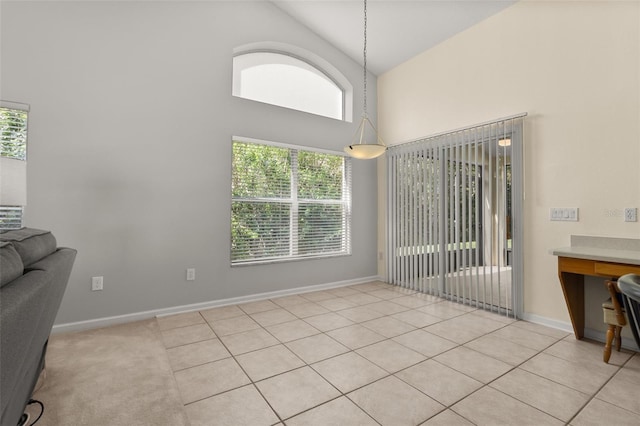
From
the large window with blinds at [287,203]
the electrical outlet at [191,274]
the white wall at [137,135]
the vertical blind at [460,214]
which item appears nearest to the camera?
the white wall at [137,135]

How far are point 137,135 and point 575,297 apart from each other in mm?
4337

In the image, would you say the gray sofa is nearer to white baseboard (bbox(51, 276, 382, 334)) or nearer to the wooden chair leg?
white baseboard (bbox(51, 276, 382, 334))

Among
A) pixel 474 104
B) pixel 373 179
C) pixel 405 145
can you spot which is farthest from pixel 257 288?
pixel 474 104

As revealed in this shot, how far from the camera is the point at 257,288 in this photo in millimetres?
3904

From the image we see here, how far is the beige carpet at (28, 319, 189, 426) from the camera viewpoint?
5.57 ft

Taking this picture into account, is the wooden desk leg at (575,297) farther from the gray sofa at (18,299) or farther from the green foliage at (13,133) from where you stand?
the green foliage at (13,133)

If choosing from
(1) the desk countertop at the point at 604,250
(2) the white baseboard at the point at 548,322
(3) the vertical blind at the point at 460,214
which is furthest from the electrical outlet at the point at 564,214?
(2) the white baseboard at the point at 548,322

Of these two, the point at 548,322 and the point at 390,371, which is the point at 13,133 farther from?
the point at 548,322

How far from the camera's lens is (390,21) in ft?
12.7

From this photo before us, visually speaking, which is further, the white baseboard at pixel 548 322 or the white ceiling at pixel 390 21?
the white ceiling at pixel 390 21

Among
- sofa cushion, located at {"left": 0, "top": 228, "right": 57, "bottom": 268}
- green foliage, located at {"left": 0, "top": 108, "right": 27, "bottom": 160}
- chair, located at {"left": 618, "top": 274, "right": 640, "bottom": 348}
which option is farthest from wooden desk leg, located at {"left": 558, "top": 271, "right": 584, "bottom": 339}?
green foliage, located at {"left": 0, "top": 108, "right": 27, "bottom": 160}

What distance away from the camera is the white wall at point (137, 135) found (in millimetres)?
2742

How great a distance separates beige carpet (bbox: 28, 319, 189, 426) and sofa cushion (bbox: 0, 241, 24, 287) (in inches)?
45.7

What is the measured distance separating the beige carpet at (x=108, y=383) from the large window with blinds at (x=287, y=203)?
1.48m
